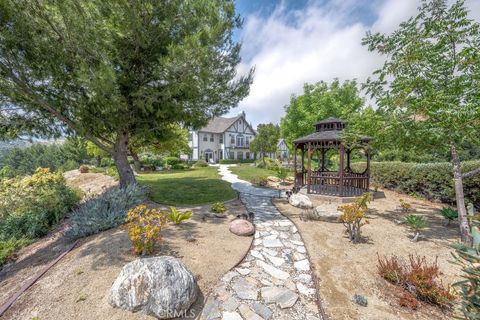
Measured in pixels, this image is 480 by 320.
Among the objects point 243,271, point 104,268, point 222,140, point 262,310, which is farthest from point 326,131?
point 222,140

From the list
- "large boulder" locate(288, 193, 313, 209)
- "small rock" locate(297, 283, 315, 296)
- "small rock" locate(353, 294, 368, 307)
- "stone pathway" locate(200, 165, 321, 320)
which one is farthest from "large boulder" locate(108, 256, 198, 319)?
"large boulder" locate(288, 193, 313, 209)

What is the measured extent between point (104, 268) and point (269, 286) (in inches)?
126

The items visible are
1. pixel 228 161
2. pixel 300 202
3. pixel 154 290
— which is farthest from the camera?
pixel 228 161

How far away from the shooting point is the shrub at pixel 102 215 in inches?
222

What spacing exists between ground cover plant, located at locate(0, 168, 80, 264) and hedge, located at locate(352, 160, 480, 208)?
15.8 meters

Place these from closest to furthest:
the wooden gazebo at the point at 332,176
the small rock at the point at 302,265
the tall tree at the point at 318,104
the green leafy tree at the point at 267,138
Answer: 1. the small rock at the point at 302,265
2. the wooden gazebo at the point at 332,176
3. the tall tree at the point at 318,104
4. the green leafy tree at the point at 267,138

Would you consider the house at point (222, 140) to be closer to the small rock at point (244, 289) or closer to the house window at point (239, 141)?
the house window at point (239, 141)

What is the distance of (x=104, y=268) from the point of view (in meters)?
3.85

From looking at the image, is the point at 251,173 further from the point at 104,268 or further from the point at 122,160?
the point at 104,268

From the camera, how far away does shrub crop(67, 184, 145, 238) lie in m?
5.64

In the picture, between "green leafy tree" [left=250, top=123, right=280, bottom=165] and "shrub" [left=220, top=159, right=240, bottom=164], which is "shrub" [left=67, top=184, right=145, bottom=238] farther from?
"shrub" [left=220, top=159, right=240, bottom=164]

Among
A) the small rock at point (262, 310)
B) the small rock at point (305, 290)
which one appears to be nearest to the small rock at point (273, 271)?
the small rock at point (305, 290)

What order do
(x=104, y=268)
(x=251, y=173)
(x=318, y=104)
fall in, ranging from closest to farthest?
(x=104, y=268), (x=318, y=104), (x=251, y=173)

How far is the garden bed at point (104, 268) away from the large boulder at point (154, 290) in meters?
0.14
